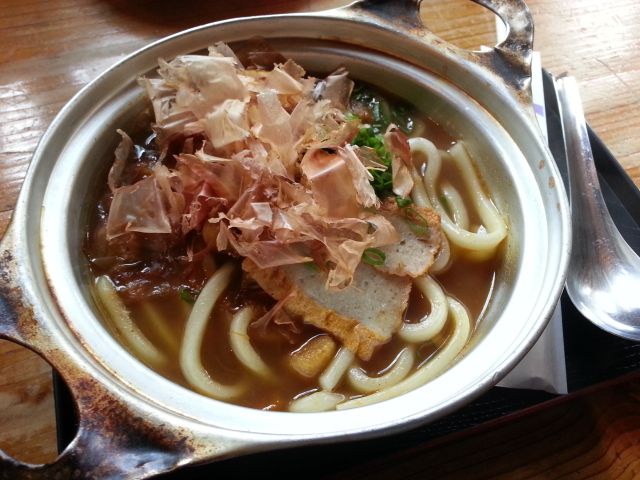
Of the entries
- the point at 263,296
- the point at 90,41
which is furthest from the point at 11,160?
the point at 263,296

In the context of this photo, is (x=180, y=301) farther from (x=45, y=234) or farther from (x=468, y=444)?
(x=468, y=444)

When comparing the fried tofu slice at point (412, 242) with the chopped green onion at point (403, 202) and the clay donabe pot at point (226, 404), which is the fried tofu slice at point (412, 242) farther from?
the clay donabe pot at point (226, 404)

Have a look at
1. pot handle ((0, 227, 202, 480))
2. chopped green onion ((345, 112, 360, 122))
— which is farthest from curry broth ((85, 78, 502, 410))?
chopped green onion ((345, 112, 360, 122))

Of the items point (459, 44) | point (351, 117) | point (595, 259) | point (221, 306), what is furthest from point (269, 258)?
point (459, 44)

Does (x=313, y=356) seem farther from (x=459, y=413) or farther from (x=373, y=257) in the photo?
(x=459, y=413)

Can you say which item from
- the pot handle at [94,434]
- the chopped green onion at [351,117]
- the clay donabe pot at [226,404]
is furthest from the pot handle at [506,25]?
the pot handle at [94,434]

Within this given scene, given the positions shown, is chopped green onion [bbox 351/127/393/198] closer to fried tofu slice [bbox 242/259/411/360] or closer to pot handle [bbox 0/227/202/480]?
fried tofu slice [bbox 242/259/411/360]
